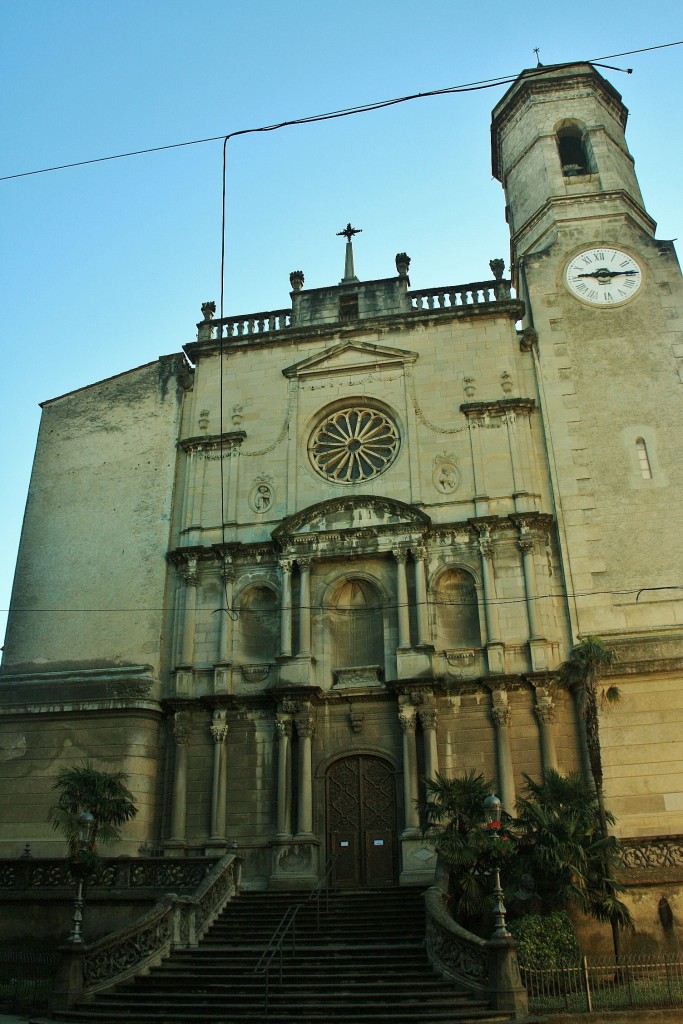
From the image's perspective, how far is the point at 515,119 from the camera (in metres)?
30.1

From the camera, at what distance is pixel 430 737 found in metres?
21.0

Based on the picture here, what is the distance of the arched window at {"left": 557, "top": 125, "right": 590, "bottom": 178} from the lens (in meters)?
28.5

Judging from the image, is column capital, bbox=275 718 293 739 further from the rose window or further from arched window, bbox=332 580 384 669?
the rose window

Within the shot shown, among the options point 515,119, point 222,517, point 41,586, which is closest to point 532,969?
point 222,517

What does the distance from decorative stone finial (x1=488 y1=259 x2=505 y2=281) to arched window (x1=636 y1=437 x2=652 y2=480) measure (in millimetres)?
6705

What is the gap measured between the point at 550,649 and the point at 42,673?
42.6 feet

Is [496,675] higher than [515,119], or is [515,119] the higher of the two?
[515,119]

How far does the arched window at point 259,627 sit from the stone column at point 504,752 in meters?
5.79

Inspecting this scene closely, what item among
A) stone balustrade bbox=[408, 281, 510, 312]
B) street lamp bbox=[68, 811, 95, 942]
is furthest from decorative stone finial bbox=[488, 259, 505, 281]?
street lamp bbox=[68, 811, 95, 942]

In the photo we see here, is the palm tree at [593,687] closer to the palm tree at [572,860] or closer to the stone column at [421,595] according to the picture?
the palm tree at [572,860]

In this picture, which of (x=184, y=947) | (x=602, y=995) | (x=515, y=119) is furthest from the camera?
(x=515, y=119)

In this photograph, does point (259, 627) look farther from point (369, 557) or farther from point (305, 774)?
point (305, 774)

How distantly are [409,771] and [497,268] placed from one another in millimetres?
14833

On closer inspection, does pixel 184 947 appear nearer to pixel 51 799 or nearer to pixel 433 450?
pixel 51 799
